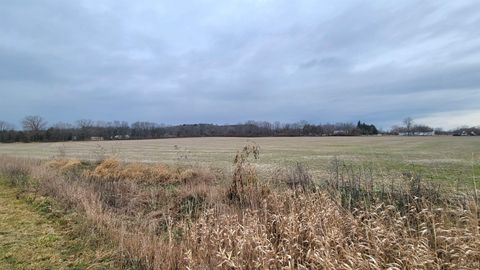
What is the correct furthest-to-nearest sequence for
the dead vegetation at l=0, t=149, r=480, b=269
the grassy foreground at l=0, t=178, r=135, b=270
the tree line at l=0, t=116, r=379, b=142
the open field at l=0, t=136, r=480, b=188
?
the tree line at l=0, t=116, r=379, b=142
the open field at l=0, t=136, r=480, b=188
the grassy foreground at l=0, t=178, r=135, b=270
the dead vegetation at l=0, t=149, r=480, b=269

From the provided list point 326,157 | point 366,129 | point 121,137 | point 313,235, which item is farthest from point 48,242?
point 366,129

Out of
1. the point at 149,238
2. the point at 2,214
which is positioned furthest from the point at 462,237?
the point at 2,214

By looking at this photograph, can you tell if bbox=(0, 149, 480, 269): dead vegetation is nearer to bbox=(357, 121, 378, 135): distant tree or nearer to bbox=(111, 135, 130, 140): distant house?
bbox=(111, 135, 130, 140): distant house

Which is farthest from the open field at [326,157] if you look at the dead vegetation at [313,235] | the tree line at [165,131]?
the tree line at [165,131]

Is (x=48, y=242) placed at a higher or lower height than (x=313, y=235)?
lower

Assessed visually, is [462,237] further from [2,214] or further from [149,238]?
[2,214]

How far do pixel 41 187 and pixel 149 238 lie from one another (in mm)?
8107

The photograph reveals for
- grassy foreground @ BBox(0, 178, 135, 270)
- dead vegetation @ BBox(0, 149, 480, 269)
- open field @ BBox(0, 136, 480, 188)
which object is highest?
dead vegetation @ BBox(0, 149, 480, 269)

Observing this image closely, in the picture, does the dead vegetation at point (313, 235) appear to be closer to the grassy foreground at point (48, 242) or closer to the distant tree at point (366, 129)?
the grassy foreground at point (48, 242)

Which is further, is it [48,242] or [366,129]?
[366,129]

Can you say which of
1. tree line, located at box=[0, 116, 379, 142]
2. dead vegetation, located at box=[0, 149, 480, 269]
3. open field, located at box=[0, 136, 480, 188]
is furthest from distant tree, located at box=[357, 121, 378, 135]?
dead vegetation, located at box=[0, 149, 480, 269]

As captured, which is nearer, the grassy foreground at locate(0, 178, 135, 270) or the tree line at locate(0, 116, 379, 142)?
the grassy foreground at locate(0, 178, 135, 270)

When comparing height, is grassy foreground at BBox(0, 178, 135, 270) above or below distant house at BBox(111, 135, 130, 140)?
below

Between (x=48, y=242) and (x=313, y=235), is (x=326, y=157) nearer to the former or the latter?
(x=313, y=235)
